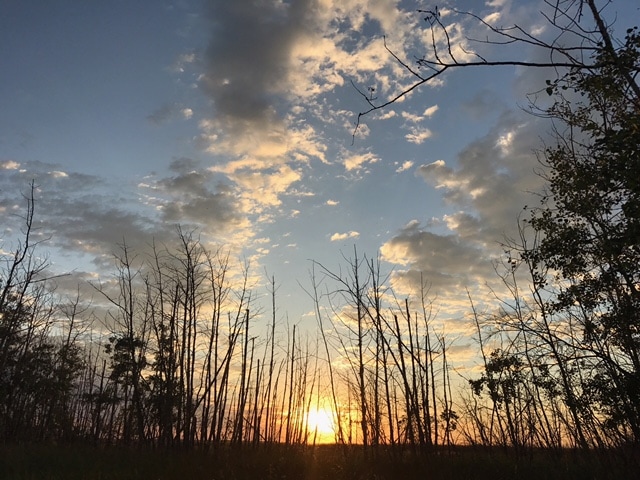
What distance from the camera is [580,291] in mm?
8320

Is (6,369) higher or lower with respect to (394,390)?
higher

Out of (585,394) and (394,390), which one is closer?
(585,394)

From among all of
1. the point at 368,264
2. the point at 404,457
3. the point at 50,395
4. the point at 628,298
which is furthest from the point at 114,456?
the point at 50,395

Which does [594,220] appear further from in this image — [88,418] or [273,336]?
[88,418]

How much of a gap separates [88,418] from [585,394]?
23420 millimetres

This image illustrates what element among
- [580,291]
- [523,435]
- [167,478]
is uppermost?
[580,291]

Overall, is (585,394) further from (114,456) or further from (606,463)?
(114,456)

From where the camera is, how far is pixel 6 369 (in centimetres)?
2136

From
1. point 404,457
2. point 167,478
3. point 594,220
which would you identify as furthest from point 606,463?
point 167,478

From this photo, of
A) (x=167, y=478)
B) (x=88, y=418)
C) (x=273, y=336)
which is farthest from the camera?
(x=88, y=418)

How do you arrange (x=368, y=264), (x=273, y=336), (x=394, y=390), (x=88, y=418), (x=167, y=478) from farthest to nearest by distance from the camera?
(x=88, y=418) → (x=273, y=336) → (x=394, y=390) → (x=368, y=264) → (x=167, y=478)

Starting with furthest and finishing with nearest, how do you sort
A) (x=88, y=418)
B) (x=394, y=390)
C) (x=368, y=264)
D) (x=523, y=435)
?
(x=88, y=418), (x=394, y=390), (x=523, y=435), (x=368, y=264)

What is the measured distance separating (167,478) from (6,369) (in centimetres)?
1965

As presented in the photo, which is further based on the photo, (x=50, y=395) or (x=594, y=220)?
(x=50, y=395)
